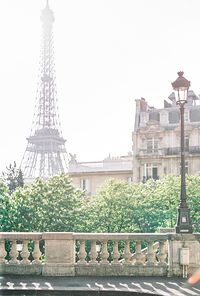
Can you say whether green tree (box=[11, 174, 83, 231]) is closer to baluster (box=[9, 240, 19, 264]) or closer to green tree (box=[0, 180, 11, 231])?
green tree (box=[0, 180, 11, 231])

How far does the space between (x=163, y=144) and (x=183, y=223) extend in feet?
173

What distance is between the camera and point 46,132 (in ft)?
341

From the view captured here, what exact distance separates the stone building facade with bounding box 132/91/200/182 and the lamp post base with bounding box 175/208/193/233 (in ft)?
164

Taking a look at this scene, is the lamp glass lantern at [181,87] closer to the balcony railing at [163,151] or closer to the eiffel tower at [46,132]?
the balcony railing at [163,151]

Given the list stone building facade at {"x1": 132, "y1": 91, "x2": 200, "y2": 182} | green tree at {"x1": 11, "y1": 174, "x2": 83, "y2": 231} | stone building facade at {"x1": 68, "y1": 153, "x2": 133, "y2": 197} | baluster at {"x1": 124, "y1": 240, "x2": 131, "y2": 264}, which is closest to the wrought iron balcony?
stone building facade at {"x1": 132, "y1": 91, "x2": 200, "y2": 182}

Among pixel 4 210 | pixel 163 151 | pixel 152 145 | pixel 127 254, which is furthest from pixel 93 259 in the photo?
pixel 152 145

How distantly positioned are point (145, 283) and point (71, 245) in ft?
6.70

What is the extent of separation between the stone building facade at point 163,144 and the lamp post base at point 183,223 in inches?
1973

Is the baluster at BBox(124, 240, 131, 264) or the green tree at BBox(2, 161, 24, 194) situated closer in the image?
the baluster at BBox(124, 240, 131, 264)

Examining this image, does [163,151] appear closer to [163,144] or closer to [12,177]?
[163,144]

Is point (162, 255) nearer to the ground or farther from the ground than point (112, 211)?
nearer to the ground

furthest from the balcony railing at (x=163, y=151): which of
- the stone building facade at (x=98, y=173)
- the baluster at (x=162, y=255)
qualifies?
the baluster at (x=162, y=255)

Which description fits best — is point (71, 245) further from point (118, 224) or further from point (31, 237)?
point (118, 224)

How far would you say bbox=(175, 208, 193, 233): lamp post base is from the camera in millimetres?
12742
